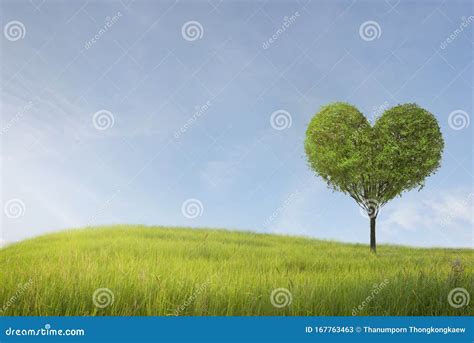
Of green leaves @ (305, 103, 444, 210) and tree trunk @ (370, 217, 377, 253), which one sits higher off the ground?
green leaves @ (305, 103, 444, 210)

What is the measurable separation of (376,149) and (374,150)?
0.12 m

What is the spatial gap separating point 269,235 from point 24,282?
19765 millimetres

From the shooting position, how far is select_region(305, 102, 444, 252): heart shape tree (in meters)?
22.7

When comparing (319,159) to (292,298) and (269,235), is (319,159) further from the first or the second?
(292,298)

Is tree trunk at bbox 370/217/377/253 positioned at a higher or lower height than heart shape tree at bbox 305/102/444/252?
lower

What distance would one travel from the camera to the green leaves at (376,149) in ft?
74.4

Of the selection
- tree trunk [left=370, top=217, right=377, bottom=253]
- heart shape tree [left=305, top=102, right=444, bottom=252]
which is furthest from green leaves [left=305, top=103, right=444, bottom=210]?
tree trunk [left=370, top=217, right=377, bottom=253]

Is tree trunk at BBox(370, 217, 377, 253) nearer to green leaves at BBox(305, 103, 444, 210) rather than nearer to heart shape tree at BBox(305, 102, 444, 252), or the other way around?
heart shape tree at BBox(305, 102, 444, 252)

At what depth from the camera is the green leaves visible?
2269cm

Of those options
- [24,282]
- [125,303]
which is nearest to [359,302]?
[125,303]

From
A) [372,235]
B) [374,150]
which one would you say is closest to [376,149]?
[374,150]

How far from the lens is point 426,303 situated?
23.9 ft

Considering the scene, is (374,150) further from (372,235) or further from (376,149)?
(372,235)

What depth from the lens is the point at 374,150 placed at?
23000 millimetres
